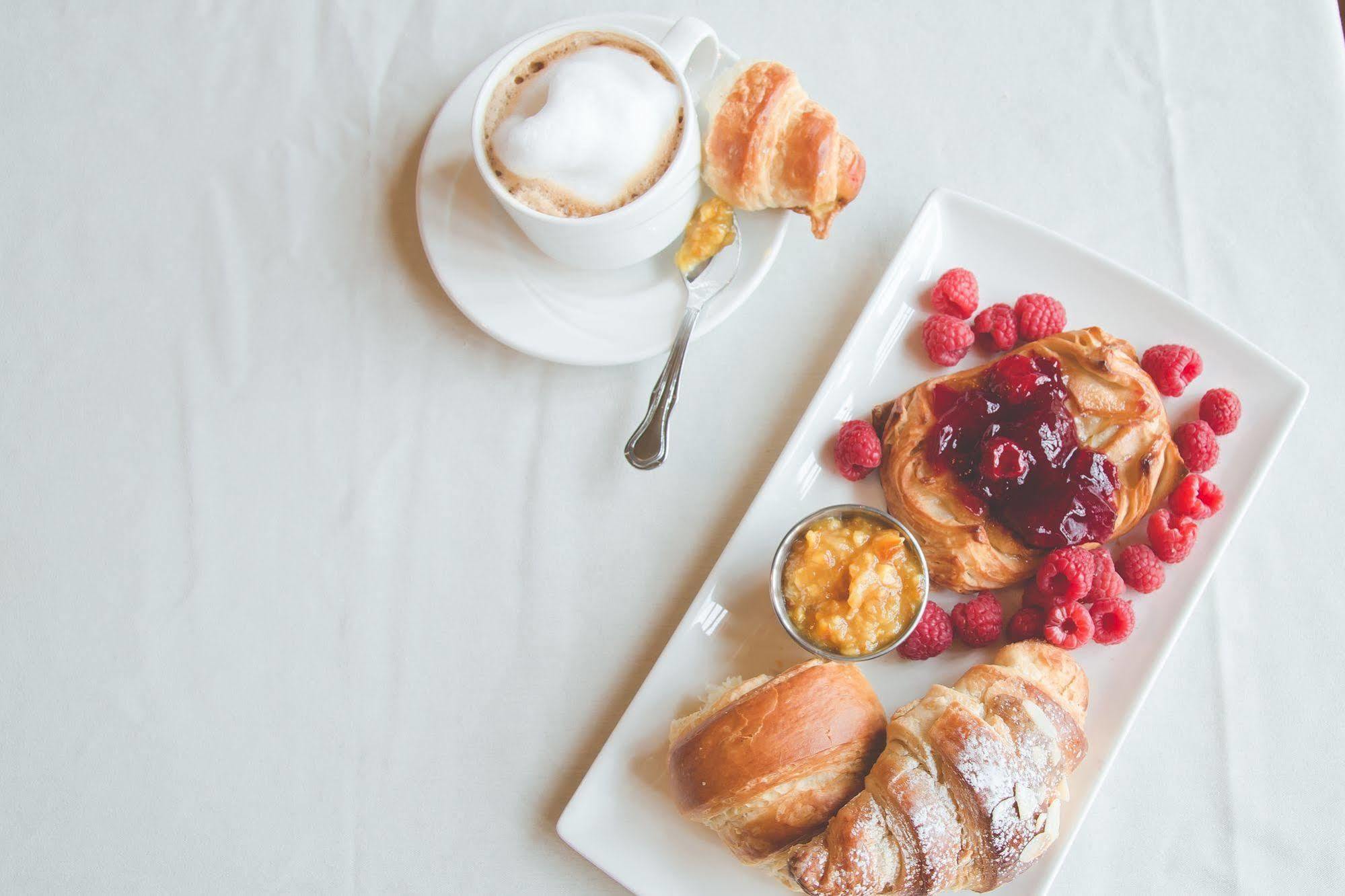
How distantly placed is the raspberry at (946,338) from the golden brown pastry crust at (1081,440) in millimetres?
86

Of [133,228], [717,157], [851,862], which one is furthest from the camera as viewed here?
[133,228]

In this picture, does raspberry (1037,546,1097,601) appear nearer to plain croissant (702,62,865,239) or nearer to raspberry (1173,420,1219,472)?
raspberry (1173,420,1219,472)

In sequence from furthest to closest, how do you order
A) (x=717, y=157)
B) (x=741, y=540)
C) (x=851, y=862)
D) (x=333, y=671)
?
1. (x=333, y=671)
2. (x=741, y=540)
3. (x=717, y=157)
4. (x=851, y=862)

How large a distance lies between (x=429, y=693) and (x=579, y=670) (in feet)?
1.08

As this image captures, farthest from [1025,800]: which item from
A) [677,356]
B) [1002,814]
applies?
[677,356]

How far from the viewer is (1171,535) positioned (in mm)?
1890

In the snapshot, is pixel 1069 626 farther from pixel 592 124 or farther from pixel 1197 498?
pixel 592 124

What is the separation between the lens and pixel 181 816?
2051mm

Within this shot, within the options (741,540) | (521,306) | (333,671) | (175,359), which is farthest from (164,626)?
(741,540)

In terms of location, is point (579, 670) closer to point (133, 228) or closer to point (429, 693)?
point (429, 693)

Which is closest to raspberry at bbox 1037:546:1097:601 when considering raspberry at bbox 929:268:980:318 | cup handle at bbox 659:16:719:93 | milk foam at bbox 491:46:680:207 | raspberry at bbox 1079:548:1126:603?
raspberry at bbox 1079:548:1126:603

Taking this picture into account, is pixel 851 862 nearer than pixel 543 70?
Yes

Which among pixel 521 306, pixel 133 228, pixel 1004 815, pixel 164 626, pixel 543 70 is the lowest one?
pixel 164 626

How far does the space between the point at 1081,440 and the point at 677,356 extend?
32.0 inches
